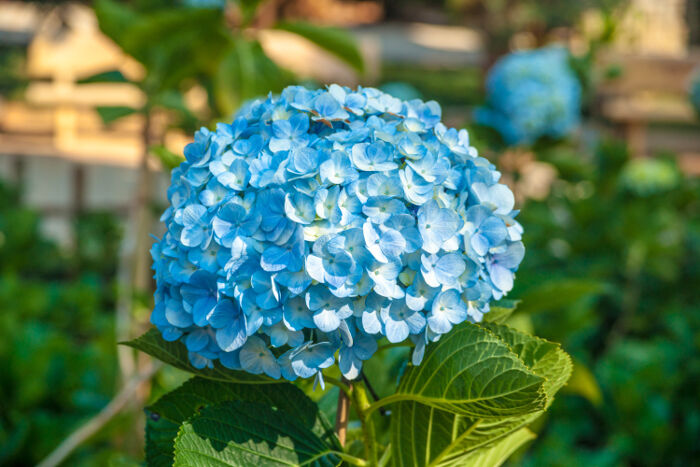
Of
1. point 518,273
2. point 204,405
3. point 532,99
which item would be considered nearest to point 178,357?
point 204,405

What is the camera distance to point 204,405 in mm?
828

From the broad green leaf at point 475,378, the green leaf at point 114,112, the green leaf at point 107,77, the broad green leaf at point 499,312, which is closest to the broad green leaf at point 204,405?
the broad green leaf at point 475,378

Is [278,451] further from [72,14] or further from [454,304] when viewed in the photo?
[72,14]

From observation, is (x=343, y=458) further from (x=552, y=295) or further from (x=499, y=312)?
(x=552, y=295)

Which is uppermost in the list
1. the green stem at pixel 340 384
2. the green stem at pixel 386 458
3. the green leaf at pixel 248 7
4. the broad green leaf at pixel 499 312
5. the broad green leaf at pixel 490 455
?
the green leaf at pixel 248 7

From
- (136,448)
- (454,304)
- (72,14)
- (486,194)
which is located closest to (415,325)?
(454,304)

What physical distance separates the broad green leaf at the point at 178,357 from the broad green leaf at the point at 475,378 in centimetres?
18

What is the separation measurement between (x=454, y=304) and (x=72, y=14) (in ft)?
32.4

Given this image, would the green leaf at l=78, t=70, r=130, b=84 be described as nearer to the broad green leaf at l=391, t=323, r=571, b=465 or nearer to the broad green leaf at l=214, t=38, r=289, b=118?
the broad green leaf at l=214, t=38, r=289, b=118

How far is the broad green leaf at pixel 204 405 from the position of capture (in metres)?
0.81

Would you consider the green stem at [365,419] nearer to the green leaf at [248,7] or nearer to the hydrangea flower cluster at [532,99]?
the green leaf at [248,7]

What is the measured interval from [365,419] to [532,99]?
2.58m

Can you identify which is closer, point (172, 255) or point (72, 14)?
point (172, 255)

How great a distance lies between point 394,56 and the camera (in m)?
19.5
